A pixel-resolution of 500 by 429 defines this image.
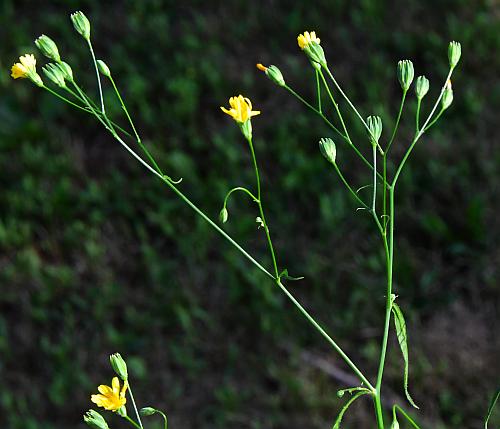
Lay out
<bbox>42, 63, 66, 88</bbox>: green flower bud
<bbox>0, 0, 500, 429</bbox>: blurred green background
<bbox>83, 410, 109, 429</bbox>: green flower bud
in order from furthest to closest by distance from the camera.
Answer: <bbox>0, 0, 500, 429</bbox>: blurred green background < <bbox>42, 63, 66, 88</bbox>: green flower bud < <bbox>83, 410, 109, 429</bbox>: green flower bud

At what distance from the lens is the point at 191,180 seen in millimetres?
2906

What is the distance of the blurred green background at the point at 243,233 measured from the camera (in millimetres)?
2494

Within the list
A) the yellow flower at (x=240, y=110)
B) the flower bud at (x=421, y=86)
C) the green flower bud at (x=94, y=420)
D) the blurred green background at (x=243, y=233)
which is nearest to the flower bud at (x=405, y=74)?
the flower bud at (x=421, y=86)

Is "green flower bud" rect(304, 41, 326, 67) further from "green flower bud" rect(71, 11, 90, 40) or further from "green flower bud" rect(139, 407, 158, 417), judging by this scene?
"green flower bud" rect(139, 407, 158, 417)

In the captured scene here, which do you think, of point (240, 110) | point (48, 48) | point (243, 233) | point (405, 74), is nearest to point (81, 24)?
point (48, 48)

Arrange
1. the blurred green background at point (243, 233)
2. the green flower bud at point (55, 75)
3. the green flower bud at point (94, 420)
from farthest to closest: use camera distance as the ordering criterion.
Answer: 1. the blurred green background at point (243, 233)
2. the green flower bud at point (55, 75)
3. the green flower bud at point (94, 420)

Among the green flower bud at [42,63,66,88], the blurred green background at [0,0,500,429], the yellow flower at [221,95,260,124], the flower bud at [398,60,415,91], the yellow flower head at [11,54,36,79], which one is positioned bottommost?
the blurred green background at [0,0,500,429]

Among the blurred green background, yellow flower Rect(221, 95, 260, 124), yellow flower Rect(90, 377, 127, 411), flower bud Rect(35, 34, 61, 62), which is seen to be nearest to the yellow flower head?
flower bud Rect(35, 34, 61, 62)

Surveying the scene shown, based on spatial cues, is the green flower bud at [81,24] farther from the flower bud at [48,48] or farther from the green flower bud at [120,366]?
the green flower bud at [120,366]

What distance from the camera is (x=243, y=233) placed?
2773 mm

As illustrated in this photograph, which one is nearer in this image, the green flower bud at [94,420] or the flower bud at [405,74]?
the green flower bud at [94,420]

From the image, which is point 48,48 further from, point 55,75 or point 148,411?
point 148,411

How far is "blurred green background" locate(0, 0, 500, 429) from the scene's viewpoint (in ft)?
8.18

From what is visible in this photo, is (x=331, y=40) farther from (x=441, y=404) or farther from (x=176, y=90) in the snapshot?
(x=441, y=404)
